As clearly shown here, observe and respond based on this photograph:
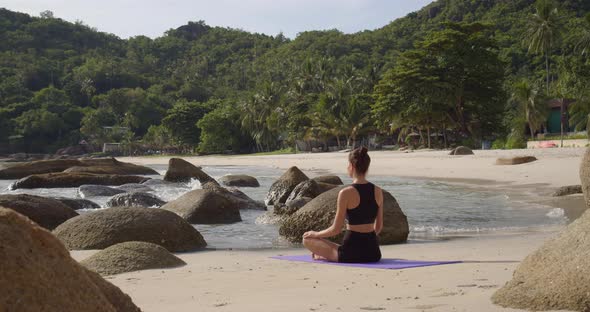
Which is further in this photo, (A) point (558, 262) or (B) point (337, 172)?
(B) point (337, 172)

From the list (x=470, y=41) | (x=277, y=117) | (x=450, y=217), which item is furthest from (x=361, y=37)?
(x=450, y=217)

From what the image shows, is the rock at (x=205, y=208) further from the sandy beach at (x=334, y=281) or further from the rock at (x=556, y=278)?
the rock at (x=556, y=278)

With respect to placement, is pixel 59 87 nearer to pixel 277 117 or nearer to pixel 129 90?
pixel 129 90

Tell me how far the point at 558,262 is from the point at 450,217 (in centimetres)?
853

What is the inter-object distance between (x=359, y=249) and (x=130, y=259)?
84.7 inches

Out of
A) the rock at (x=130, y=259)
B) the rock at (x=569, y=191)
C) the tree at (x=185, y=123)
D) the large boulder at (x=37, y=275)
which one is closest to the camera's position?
the large boulder at (x=37, y=275)

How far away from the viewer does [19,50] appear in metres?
128

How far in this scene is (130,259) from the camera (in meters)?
6.32

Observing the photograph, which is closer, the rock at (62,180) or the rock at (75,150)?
the rock at (62,180)

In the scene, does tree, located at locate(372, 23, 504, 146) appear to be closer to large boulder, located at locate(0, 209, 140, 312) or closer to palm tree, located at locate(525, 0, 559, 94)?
palm tree, located at locate(525, 0, 559, 94)

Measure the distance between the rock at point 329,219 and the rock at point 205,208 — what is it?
300 centimetres

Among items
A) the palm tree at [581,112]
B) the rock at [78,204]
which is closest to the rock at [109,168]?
the rock at [78,204]

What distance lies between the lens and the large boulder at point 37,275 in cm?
251

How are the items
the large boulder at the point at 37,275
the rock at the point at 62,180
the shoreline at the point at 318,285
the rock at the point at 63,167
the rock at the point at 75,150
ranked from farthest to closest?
the rock at the point at 75,150, the rock at the point at 63,167, the rock at the point at 62,180, the shoreline at the point at 318,285, the large boulder at the point at 37,275
